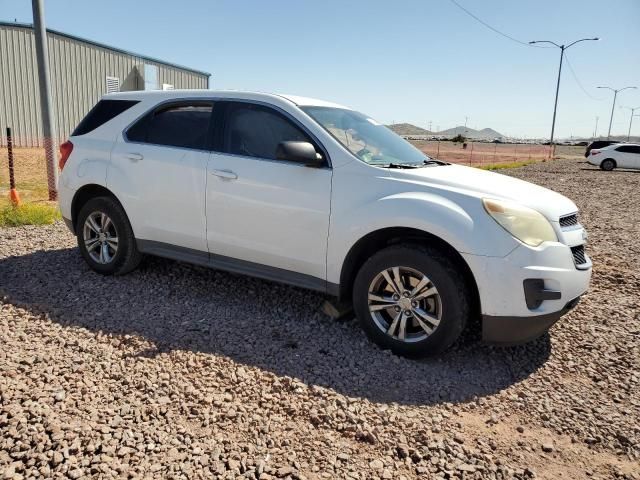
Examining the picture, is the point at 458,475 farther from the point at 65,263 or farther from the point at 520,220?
the point at 65,263

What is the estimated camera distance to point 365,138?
14.4 feet

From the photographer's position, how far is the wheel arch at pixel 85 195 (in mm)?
5070

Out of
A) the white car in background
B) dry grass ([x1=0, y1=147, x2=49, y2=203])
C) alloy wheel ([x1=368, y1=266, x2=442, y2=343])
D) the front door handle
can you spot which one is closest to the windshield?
the front door handle

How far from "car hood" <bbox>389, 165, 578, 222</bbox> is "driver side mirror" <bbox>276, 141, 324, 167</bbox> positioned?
1.93 feet

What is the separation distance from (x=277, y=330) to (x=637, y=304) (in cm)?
348

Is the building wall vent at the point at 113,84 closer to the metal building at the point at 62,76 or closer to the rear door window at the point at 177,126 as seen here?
the metal building at the point at 62,76

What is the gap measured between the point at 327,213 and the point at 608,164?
27.7 m

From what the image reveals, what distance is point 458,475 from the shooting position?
251cm

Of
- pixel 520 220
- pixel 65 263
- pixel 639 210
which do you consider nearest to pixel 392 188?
pixel 520 220

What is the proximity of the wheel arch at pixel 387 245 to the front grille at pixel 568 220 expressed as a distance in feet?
2.48

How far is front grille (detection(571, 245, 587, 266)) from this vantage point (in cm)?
358

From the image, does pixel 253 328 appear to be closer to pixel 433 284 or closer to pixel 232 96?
pixel 433 284

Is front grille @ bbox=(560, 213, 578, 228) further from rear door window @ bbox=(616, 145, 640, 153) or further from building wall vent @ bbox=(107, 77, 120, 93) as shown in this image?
rear door window @ bbox=(616, 145, 640, 153)

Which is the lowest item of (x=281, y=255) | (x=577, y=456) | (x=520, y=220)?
(x=577, y=456)
